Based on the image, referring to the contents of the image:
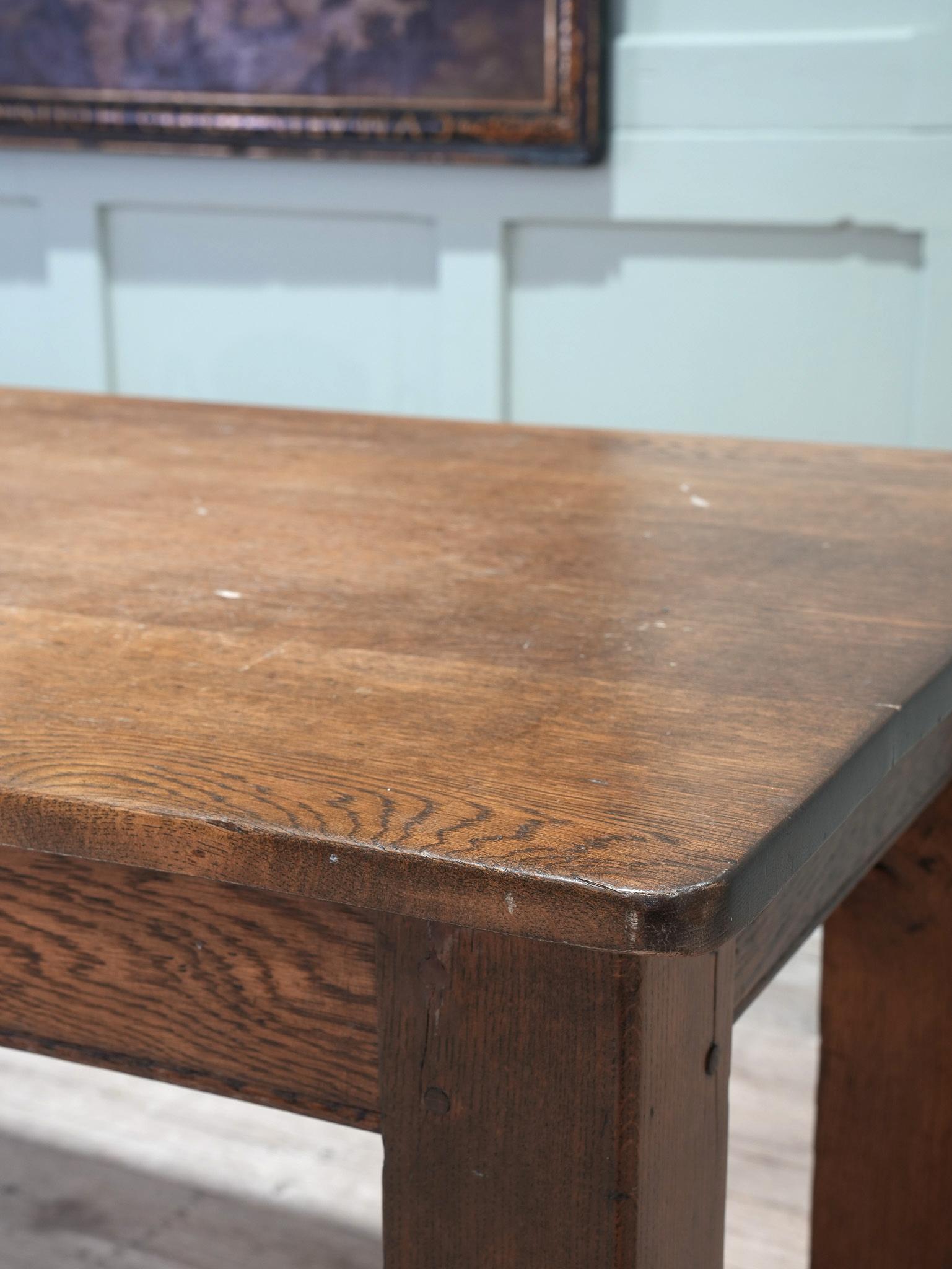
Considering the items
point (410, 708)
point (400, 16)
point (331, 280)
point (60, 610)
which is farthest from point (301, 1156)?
point (400, 16)

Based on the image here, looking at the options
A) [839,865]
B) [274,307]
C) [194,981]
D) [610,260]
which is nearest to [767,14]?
[610,260]

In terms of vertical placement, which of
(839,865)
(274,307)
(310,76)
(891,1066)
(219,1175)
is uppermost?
(310,76)

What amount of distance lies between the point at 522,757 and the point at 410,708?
0.23ft

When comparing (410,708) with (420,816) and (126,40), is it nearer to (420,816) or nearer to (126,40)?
(420,816)

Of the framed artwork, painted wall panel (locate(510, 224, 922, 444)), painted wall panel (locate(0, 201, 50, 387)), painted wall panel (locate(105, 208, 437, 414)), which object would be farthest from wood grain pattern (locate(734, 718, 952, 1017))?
painted wall panel (locate(0, 201, 50, 387))

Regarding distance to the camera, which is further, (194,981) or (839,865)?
(839,865)

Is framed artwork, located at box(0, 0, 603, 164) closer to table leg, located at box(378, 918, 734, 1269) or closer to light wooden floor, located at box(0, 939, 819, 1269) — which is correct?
light wooden floor, located at box(0, 939, 819, 1269)

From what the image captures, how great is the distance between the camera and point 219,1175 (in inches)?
57.1

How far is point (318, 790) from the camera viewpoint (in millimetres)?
539

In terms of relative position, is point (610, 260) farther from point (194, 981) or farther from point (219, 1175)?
point (194, 981)

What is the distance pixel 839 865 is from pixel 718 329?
1.71 meters

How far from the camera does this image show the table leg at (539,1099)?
52cm

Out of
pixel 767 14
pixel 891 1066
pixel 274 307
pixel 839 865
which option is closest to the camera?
pixel 839 865

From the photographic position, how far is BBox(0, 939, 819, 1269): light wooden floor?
135 cm
